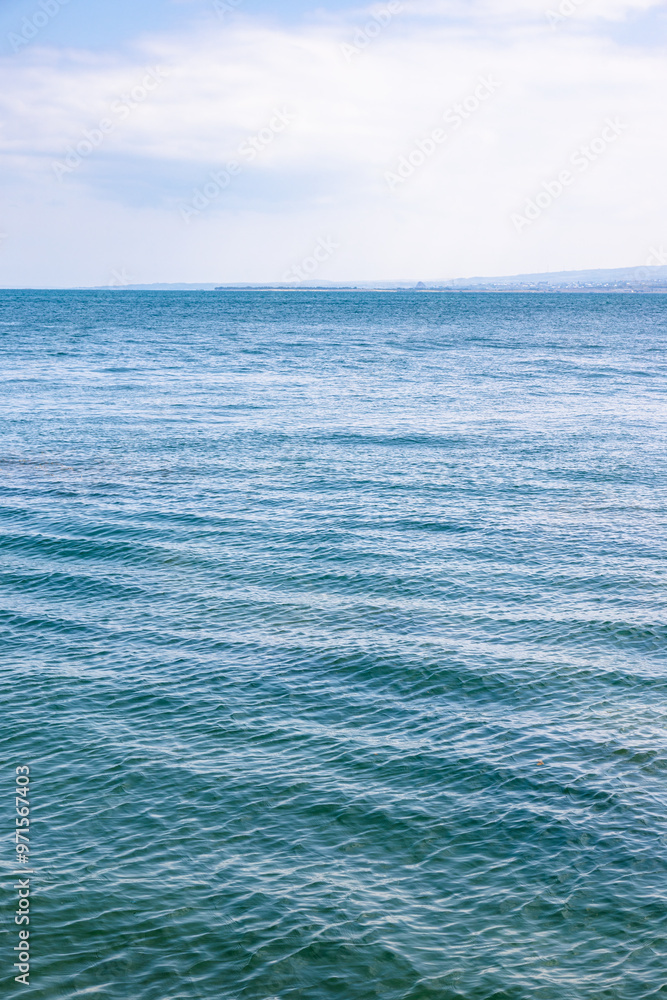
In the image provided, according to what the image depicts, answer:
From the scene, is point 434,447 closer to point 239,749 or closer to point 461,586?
point 461,586

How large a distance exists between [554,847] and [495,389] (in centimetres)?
6156

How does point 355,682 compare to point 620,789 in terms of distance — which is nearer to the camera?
point 620,789

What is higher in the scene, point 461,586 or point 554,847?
point 461,586

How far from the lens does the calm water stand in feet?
47.3

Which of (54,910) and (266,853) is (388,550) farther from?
(54,910)

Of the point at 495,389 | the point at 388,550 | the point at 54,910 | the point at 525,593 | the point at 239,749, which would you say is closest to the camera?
the point at 54,910

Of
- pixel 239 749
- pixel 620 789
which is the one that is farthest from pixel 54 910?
pixel 620 789

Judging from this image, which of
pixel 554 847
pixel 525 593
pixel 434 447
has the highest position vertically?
pixel 434 447

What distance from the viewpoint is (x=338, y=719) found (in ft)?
68.7

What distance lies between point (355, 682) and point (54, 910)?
9.59 m

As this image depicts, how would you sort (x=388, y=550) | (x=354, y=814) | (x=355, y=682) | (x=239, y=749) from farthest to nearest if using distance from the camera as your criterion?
(x=388, y=550) < (x=355, y=682) < (x=239, y=749) < (x=354, y=814)

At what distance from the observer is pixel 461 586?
93.9 feet

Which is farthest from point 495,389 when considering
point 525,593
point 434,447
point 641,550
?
point 525,593

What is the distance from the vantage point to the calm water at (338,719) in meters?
14.4
